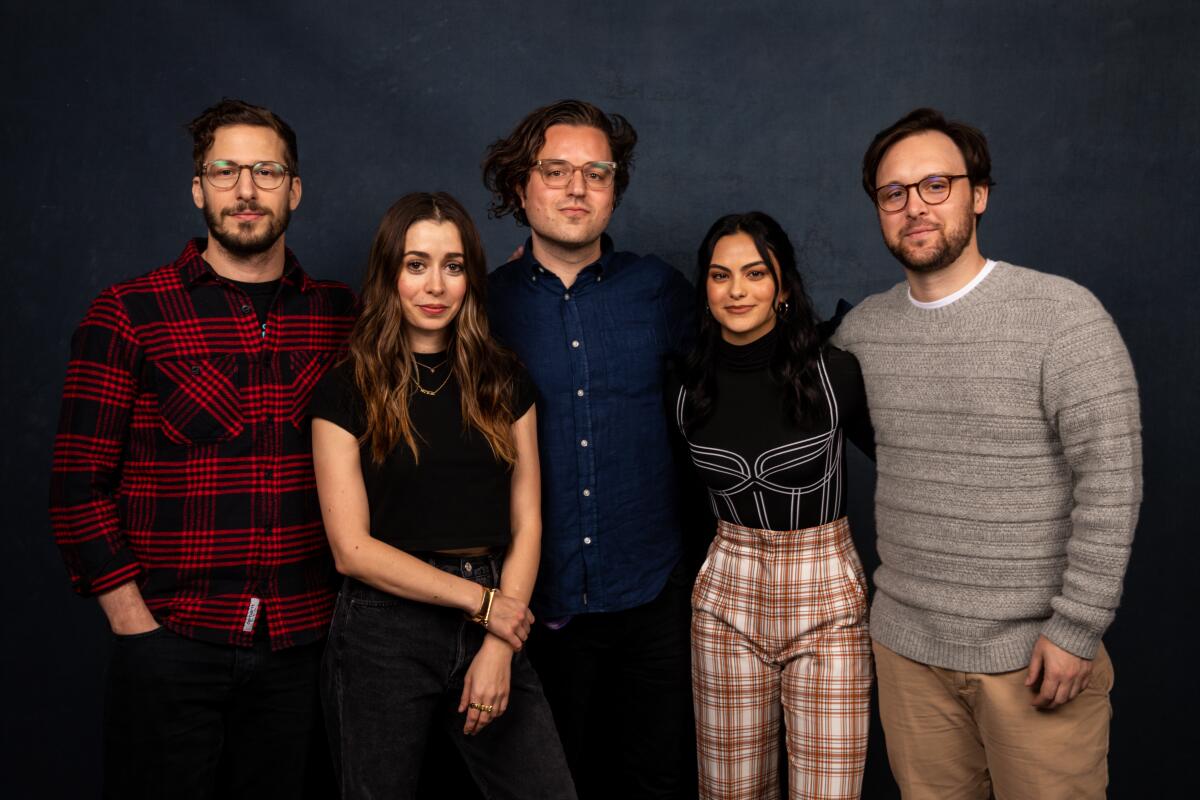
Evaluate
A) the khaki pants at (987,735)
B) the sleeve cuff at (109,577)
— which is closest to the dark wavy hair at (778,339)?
the khaki pants at (987,735)

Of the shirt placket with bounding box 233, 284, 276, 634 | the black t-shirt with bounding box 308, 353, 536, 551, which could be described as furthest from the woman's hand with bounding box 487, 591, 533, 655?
the shirt placket with bounding box 233, 284, 276, 634

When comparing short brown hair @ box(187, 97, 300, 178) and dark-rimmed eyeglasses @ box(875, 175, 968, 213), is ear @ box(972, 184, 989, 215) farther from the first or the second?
short brown hair @ box(187, 97, 300, 178)

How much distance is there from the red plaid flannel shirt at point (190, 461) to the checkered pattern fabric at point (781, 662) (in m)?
0.98

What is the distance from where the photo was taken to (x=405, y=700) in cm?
208

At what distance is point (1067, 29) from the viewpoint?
10.1ft

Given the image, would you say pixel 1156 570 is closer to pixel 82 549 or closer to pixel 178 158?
pixel 82 549

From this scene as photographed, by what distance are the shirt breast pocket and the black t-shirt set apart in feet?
Result: 0.76

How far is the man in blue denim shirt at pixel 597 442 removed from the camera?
2.54 meters

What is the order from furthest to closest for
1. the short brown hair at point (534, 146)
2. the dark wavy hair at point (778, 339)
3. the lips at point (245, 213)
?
the short brown hair at point (534, 146) → the dark wavy hair at point (778, 339) → the lips at point (245, 213)

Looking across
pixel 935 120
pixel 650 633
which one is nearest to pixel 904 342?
pixel 935 120

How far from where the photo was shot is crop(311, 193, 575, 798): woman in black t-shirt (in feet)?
6.84

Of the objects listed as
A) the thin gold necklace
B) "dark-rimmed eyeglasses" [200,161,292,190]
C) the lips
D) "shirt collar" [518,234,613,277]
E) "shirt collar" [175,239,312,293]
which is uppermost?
"dark-rimmed eyeglasses" [200,161,292,190]

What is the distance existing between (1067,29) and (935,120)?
1162 millimetres

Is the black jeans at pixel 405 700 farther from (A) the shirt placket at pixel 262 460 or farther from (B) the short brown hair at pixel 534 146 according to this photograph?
(B) the short brown hair at pixel 534 146
